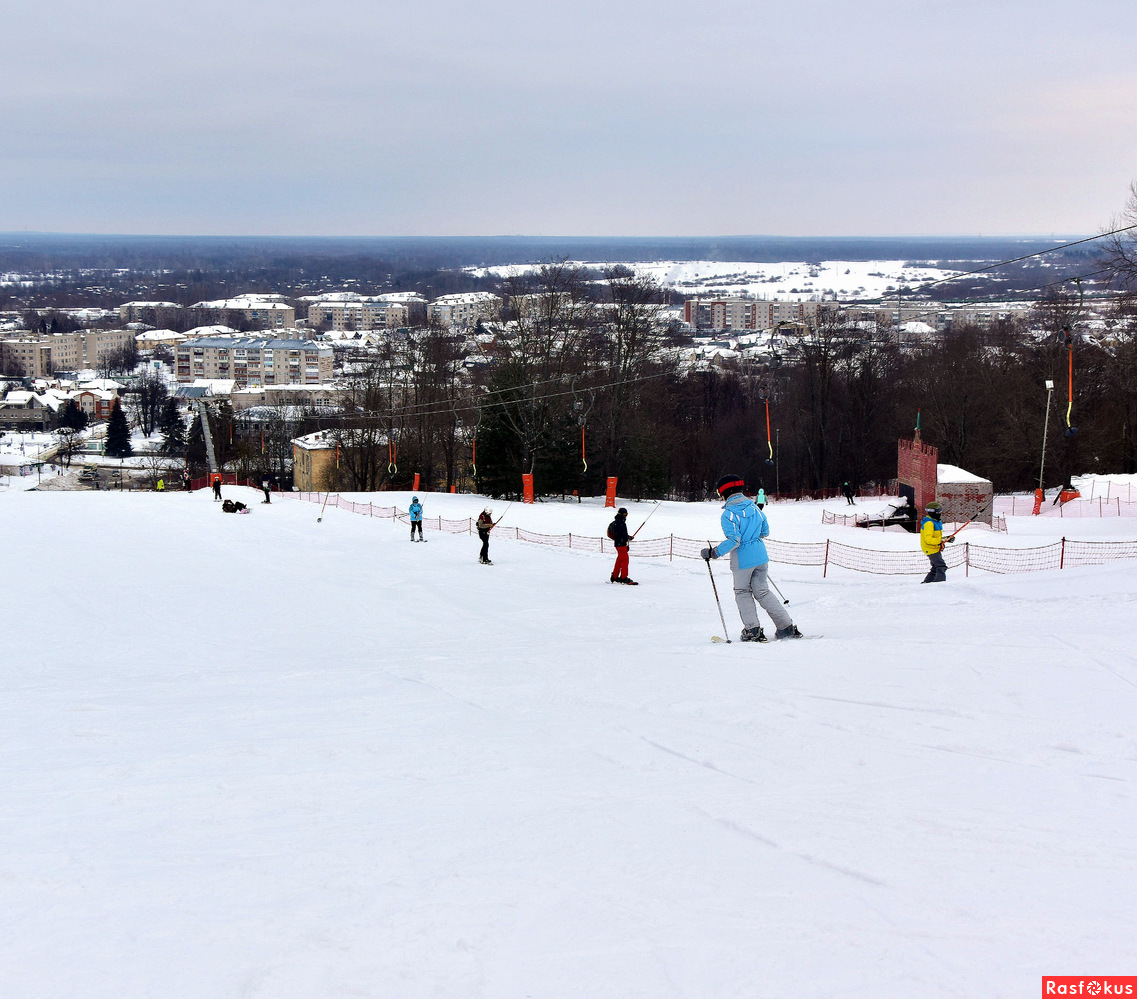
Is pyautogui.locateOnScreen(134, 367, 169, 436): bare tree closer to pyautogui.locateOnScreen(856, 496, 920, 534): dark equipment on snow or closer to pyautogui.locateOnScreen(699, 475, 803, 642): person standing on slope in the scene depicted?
pyautogui.locateOnScreen(856, 496, 920, 534): dark equipment on snow

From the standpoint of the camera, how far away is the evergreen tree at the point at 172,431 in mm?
85769

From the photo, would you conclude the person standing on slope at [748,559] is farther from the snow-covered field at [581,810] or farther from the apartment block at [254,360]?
the apartment block at [254,360]

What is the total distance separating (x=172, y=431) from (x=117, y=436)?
8838 mm

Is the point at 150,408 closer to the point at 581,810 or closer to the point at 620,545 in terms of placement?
the point at 620,545

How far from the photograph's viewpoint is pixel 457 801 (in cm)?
532

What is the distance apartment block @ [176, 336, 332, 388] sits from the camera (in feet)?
504

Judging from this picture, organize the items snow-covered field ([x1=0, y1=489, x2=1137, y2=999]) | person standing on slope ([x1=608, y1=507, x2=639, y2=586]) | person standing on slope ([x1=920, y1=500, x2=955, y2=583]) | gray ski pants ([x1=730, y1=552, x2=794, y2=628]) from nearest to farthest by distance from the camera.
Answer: snow-covered field ([x1=0, y1=489, x2=1137, y2=999]) → gray ski pants ([x1=730, y1=552, x2=794, y2=628]) → person standing on slope ([x1=920, y1=500, x2=955, y2=583]) → person standing on slope ([x1=608, y1=507, x2=639, y2=586])

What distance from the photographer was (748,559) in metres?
9.62

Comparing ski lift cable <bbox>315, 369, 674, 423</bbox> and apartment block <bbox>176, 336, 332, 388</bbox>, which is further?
apartment block <bbox>176, 336, 332, 388</bbox>

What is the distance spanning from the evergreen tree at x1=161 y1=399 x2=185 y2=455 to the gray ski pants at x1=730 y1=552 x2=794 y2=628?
82.3 metres

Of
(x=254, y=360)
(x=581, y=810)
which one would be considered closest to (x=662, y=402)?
(x=581, y=810)

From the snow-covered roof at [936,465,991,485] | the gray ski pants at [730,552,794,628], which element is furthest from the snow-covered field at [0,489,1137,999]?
the snow-covered roof at [936,465,991,485]

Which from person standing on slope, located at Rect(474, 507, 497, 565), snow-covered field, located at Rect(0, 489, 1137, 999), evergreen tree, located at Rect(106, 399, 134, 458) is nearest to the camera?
Result: snow-covered field, located at Rect(0, 489, 1137, 999)

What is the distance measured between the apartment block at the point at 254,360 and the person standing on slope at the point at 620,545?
141 meters
